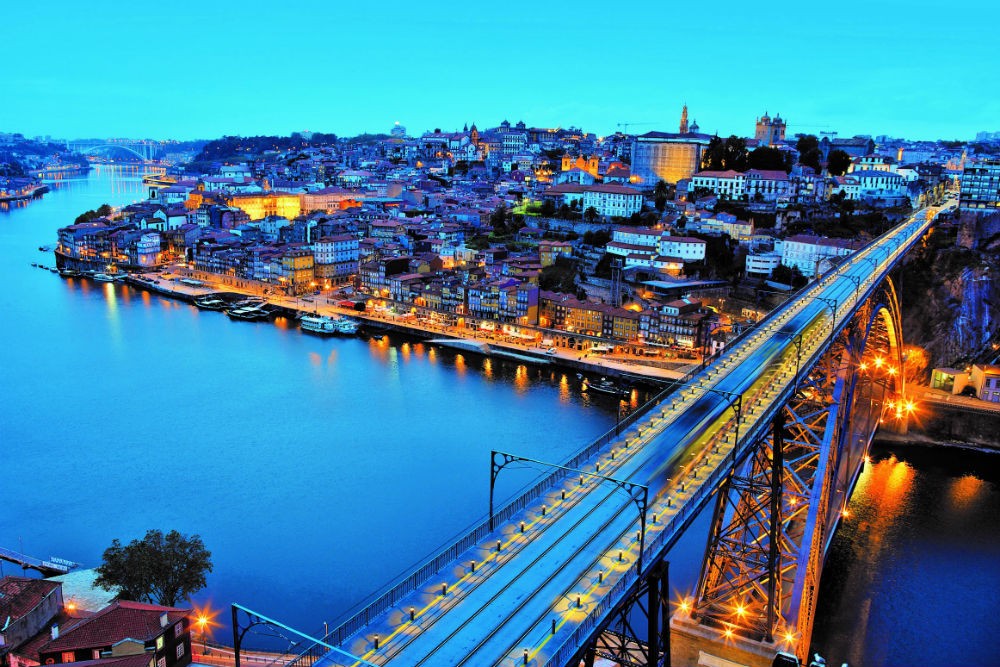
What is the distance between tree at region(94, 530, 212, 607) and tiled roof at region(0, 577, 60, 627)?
0.48 meters

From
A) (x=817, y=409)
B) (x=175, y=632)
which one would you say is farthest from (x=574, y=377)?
(x=175, y=632)

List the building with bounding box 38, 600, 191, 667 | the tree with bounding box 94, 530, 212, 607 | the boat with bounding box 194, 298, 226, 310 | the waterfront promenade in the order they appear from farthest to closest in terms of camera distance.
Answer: the boat with bounding box 194, 298, 226, 310 < the waterfront promenade < the tree with bounding box 94, 530, 212, 607 < the building with bounding box 38, 600, 191, 667

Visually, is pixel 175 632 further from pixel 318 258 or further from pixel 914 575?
pixel 318 258

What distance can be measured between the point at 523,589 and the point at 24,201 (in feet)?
202

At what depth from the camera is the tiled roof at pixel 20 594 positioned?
20.4ft

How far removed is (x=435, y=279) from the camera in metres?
22.2

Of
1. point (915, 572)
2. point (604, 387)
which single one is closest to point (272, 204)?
point (604, 387)

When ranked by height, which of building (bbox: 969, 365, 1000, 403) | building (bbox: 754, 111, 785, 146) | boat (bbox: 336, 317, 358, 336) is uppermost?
building (bbox: 754, 111, 785, 146)

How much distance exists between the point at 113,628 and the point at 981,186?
21.9m

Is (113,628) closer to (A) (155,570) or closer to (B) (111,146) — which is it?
(A) (155,570)

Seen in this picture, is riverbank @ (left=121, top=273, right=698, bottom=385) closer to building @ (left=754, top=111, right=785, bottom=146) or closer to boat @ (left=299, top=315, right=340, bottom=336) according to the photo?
boat @ (left=299, top=315, right=340, bottom=336)

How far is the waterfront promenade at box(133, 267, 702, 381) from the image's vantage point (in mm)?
16078

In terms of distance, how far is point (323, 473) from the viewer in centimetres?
1099

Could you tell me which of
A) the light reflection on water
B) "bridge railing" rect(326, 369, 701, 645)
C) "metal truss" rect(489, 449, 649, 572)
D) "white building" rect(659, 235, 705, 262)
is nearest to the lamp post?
"bridge railing" rect(326, 369, 701, 645)
